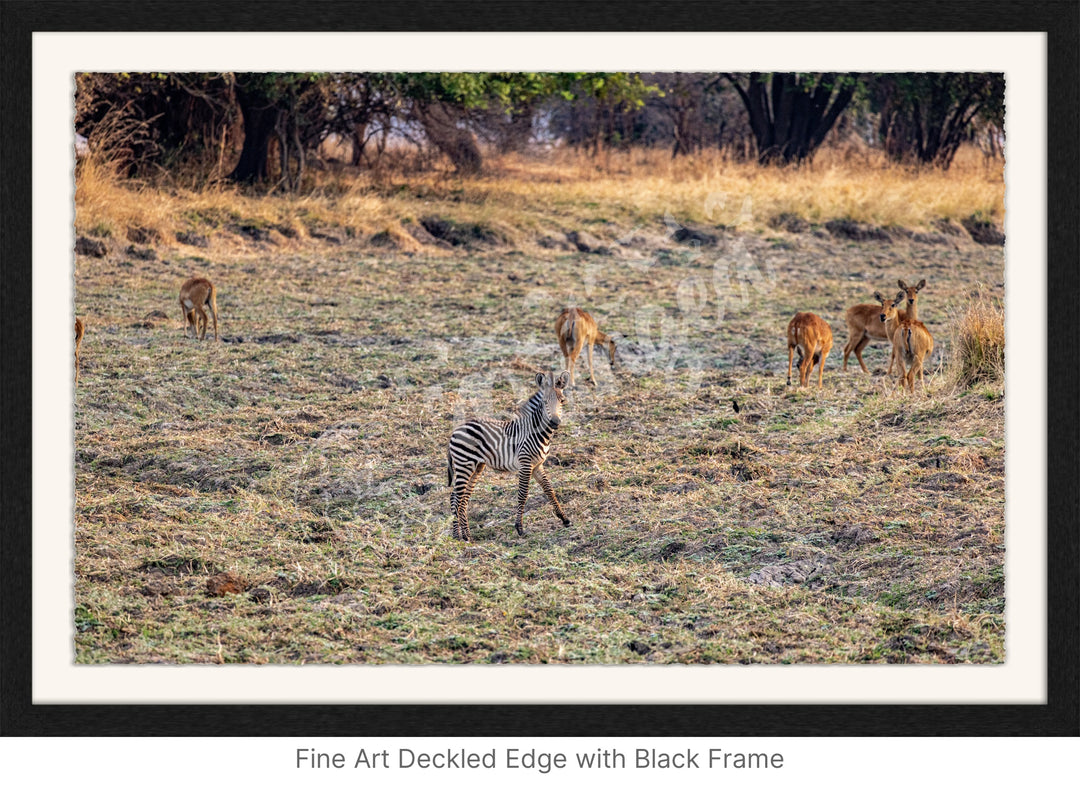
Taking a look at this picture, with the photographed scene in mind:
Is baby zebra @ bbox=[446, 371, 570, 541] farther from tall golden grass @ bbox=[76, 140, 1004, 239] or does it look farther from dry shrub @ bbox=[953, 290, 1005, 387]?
tall golden grass @ bbox=[76, 140, 1004, 239]

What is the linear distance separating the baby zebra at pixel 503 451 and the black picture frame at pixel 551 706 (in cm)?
259

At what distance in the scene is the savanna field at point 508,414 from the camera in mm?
5914

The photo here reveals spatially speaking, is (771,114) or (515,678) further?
(771,114)

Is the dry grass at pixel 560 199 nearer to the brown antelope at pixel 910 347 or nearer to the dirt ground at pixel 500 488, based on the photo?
the dirt ground at pixel 500 488

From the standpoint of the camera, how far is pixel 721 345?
40.0ft

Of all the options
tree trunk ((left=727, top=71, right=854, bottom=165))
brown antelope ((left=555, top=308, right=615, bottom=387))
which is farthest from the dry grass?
brown antelope ((left=555, top=308, right=615, bottom=387))

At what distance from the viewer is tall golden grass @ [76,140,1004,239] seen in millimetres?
15586

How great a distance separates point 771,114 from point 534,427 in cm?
2019

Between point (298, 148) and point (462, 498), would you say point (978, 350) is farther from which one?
point (298, 148)

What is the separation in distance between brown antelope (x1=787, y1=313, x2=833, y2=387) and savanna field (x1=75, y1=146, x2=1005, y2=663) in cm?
18
